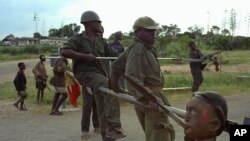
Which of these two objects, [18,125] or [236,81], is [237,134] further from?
[236,81]

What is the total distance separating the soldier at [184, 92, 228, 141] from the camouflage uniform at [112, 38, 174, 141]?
1660 mm

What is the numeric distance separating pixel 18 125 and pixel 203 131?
7.05 meters

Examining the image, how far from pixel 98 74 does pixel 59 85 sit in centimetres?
469

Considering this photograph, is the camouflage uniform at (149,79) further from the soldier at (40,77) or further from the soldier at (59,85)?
the soldier at (40,77)

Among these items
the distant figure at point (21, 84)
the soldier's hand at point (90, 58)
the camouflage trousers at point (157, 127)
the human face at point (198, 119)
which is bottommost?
the distant figure at point (21, 84)

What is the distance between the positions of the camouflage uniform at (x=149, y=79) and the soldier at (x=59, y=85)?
5781mm

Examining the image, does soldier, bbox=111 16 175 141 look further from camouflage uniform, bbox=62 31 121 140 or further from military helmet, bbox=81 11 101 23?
military helmet, bbox=81 11 101 23

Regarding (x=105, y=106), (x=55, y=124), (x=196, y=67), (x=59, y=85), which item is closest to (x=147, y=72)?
(x=105, y=106)

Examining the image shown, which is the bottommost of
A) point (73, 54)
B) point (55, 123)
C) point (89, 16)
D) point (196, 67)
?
point (55, 123)

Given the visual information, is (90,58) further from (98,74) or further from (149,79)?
(149,79)

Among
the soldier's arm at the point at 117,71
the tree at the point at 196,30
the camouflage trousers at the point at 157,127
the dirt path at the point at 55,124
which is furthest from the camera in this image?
the tree at the point at 196,30

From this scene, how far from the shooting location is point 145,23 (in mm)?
4387

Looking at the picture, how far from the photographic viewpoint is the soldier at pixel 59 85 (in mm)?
10102

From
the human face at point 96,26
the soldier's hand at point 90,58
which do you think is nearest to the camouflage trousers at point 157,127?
the soldier's hand at point 90,58
